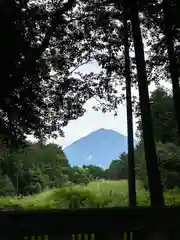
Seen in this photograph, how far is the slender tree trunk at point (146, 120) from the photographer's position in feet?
17.0

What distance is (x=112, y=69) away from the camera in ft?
18.5

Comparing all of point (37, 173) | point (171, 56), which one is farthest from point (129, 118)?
point (37, 173)

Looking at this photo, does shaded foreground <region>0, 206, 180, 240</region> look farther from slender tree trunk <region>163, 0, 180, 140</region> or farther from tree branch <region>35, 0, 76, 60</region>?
slender tree trunk <region>163, 0, 180, 140</region>

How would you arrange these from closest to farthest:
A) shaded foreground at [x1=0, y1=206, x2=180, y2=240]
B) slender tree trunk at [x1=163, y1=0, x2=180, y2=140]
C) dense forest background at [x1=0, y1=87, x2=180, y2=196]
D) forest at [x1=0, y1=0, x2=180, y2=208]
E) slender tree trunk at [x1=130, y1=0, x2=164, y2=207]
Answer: shaded foreground at [x1=0, y1=206, x2=180, y2=240] < forest at [x1=0, y1=0, x2=180, y2=208] < slender tree trunk at [x1=130, y1=0, x2=164, y2=207] < slender tree trunk at [x1=163, y1=0, x2=180, y2=140] < dense forest background at [x1=0, y1=87, x2=180, y2=196]

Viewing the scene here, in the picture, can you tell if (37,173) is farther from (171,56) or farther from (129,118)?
(171,56)

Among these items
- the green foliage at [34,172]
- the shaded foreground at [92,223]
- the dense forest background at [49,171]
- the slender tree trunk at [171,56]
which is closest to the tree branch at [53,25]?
the slender tree trunk at [171,56]

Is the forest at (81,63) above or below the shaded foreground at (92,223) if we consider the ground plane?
above

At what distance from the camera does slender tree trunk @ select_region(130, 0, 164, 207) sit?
5.18 m

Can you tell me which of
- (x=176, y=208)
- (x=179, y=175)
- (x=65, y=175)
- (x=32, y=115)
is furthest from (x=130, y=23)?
(x=65, y=175)

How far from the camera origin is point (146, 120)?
541 centimetres

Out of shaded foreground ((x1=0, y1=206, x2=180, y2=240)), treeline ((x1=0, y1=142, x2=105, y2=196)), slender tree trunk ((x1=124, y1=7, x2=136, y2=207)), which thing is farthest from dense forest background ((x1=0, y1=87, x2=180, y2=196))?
shaded foreground ((x1=0, y1=206, x2=180, y2=240))

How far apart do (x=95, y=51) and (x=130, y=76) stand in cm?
75

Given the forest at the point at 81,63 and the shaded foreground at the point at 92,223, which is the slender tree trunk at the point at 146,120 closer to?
the forest at the point at 81,63

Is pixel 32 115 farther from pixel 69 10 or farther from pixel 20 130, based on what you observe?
pixel 69 10
